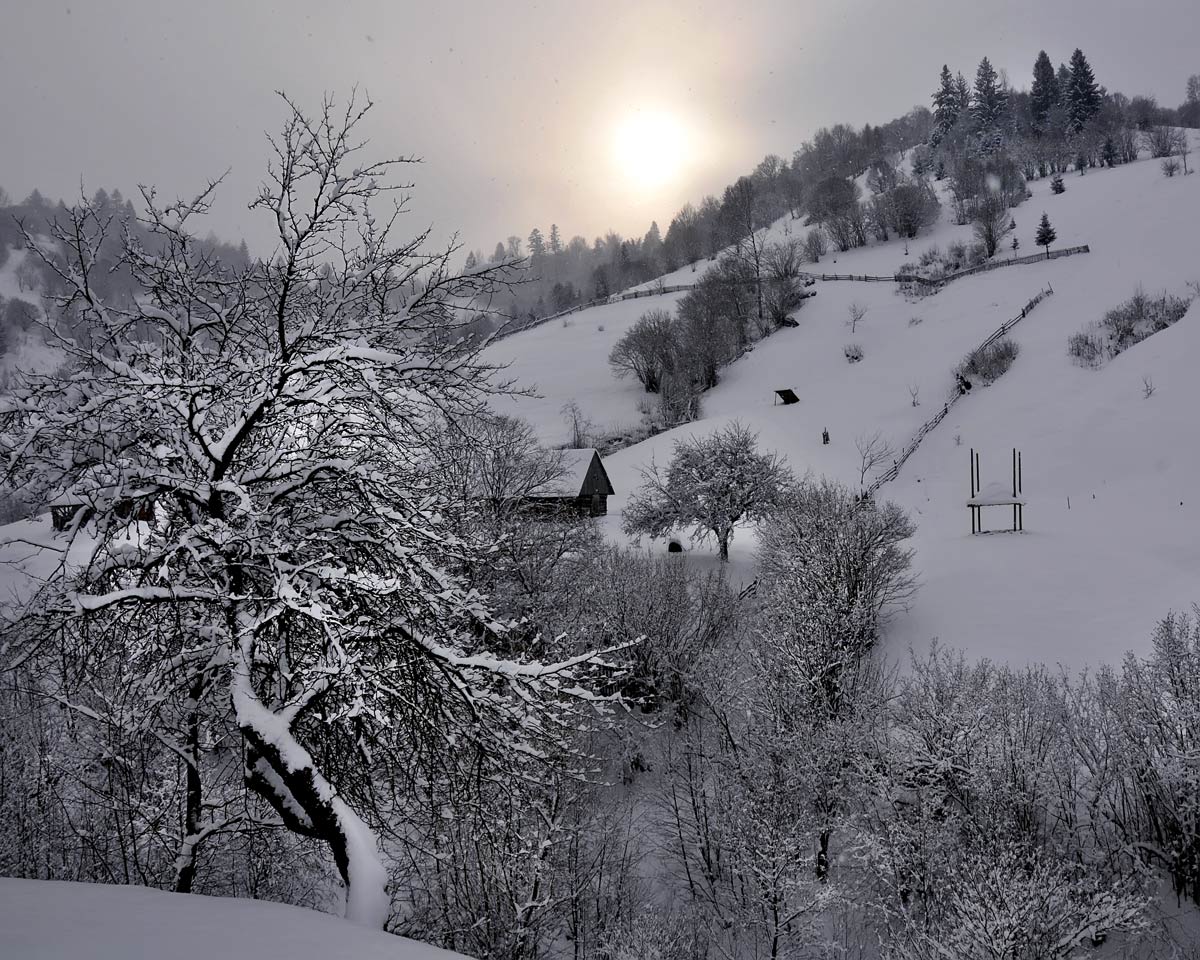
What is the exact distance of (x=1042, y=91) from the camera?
105 metres

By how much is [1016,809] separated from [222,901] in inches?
703

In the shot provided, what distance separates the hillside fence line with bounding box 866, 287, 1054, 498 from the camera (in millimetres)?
40469

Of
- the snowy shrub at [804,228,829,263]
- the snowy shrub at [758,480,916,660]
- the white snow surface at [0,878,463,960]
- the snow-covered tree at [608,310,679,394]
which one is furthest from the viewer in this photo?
the snowy shrub at [804,228,829,263]

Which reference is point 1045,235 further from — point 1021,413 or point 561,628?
point 561,628

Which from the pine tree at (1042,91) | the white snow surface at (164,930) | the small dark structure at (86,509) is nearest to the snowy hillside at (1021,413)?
the small dark structure at (86,509)

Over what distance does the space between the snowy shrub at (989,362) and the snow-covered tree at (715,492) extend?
1983 centimetres

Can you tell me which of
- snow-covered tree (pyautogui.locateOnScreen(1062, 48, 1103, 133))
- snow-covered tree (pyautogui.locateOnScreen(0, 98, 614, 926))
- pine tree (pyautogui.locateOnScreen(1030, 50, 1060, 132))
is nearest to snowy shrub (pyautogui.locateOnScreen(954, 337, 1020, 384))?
snow-covered tree (pyautogui.locateOnScreen(0, 98, 614, 926))

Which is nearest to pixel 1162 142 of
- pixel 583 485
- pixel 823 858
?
pixel 583 485

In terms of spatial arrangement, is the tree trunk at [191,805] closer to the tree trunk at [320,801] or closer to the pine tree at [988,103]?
the tree trunk at [320,801]

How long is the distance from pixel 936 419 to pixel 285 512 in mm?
45856

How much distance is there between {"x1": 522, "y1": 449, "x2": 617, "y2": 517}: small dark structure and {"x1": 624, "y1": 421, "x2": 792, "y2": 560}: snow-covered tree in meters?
3.51

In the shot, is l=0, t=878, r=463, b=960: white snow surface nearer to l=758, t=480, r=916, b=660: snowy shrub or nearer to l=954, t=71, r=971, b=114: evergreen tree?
l=758, t=480, r=916, b=660: snowy shrub

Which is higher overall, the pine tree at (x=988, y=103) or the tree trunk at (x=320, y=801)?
the pine tree at (x=988, y=103)

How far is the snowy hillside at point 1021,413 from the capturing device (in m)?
Answer: 23.0
